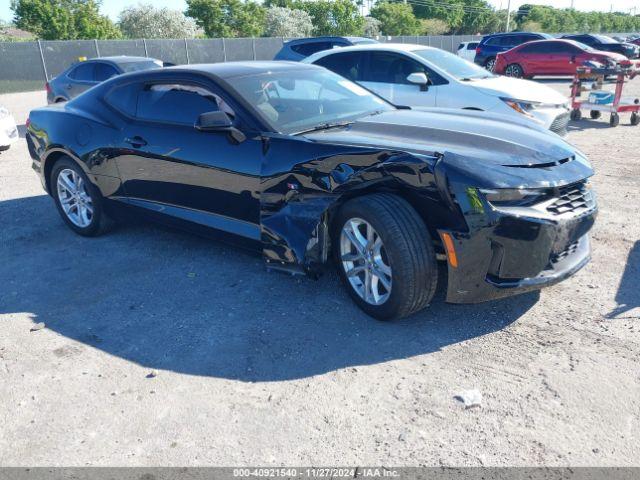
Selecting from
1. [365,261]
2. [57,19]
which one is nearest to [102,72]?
[365,261]

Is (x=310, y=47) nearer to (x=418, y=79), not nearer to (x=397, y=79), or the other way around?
(x=397, y=79)

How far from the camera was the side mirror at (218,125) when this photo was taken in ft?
13.5

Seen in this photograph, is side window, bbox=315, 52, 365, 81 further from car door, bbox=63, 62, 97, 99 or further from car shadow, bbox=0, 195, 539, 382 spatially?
car door, bbox=63, 62, 97, 99

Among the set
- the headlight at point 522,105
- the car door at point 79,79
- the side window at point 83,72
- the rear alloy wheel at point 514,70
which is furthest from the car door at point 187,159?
the rear alloy wheel at point 514,70

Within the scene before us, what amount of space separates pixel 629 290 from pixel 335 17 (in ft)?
180

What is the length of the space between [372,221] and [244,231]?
1.15m

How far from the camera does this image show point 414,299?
3.50 metres

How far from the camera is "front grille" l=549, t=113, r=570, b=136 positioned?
8220 mm

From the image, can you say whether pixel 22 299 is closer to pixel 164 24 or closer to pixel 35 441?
pixel 35 441

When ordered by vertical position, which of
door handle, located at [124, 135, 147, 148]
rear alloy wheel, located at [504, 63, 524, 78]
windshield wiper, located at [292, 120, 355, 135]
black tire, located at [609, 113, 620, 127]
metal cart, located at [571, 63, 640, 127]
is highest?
windshield wiper, located at [292, 120, 355, 135]

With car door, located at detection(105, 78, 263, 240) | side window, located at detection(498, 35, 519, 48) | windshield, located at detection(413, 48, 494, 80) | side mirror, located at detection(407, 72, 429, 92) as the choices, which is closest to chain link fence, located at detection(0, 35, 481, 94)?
side window, located at detection(498, 35, 519, 48)

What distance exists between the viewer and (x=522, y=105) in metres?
8.20

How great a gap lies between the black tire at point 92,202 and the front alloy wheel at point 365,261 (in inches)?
106

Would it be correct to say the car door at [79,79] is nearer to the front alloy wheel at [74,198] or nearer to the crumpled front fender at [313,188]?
the front alloy wheel at [74,198]
